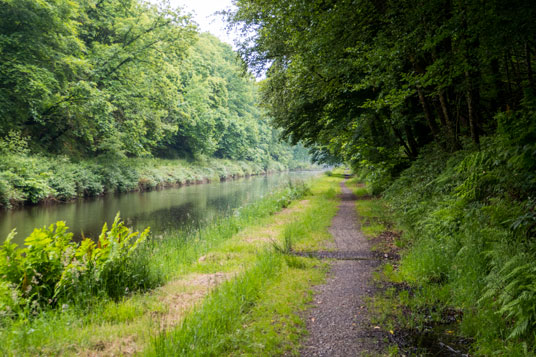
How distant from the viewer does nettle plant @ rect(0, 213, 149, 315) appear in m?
4.01

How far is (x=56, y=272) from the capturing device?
14.1ft

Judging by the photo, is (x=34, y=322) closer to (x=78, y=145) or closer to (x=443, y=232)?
(x=443, y=232)

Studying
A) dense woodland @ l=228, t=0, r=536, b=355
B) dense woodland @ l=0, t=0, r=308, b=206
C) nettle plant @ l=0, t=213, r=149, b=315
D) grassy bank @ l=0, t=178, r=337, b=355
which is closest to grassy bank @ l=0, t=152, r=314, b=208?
dense woodland @ l=0, t=0, r=308, b=206

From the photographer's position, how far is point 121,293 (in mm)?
4609

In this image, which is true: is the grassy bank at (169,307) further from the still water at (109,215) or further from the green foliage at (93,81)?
the green foliage at (93,81)

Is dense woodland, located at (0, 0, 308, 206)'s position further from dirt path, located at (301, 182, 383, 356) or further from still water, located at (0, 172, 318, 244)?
dirt path, located at (301, 182, 383, 356)

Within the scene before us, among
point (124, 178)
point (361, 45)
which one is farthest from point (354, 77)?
point (124, 178)

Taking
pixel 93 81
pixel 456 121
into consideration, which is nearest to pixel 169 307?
pixel 456 121

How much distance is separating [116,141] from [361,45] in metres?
22.9

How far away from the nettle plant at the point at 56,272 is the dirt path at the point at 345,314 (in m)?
2.79

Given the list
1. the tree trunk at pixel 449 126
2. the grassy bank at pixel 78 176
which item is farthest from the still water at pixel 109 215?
the tree trunk at pixel 449 126

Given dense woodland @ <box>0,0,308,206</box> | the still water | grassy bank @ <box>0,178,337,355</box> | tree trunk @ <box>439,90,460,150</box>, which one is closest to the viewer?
grassy bank @ <box>0,178,337,355</box>

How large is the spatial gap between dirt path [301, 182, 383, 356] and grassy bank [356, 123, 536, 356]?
14.9 inches

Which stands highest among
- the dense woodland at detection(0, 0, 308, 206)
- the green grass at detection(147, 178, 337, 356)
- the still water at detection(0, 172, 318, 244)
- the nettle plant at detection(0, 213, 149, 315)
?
the dense woodland at detection(0, 0, 308, 206)
